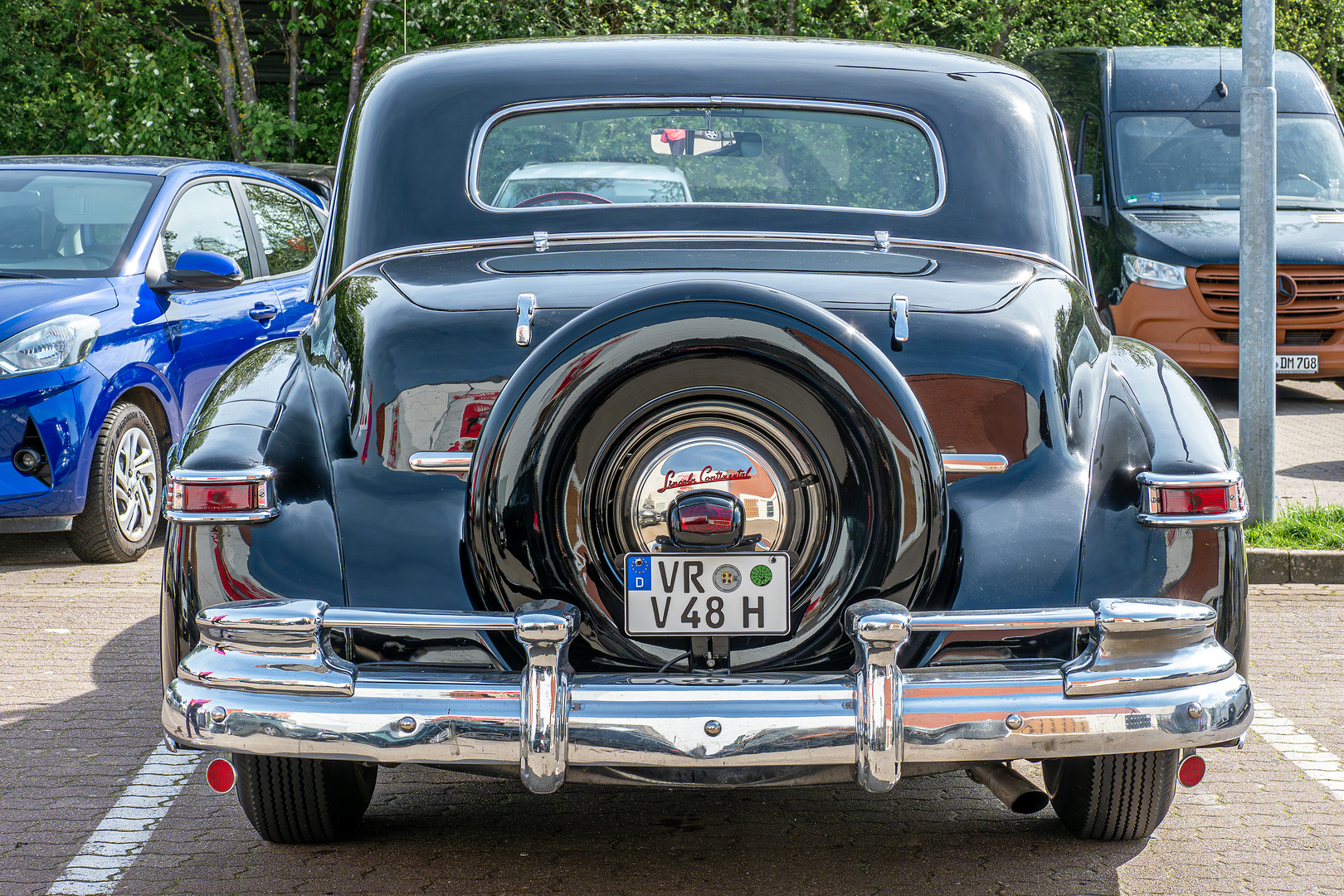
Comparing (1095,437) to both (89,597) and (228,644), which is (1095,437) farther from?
(89,597)

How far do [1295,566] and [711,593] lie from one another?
15.6 ft

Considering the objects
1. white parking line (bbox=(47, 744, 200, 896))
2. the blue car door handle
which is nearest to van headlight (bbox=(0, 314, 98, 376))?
the blue car door handle

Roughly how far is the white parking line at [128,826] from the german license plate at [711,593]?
1.61 metres

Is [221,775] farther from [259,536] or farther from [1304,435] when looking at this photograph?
[1304,435]

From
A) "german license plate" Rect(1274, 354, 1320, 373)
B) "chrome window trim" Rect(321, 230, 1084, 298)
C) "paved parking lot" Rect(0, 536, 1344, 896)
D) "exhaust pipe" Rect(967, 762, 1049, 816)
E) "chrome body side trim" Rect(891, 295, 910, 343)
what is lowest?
"paved parking lot" Rect(0, 536, 1344, 896)

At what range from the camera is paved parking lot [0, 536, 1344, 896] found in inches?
132

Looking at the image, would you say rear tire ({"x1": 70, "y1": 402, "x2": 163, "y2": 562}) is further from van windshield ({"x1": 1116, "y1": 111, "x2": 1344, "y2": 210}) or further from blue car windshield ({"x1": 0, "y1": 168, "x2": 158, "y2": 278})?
van windshield ({"x1": 1116, "y1": 111, "x2": 1344, "y2": 210})

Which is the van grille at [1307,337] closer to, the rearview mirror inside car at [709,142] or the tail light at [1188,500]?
the rearview mirror inside car at [709,142]

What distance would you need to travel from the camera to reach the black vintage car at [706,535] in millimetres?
2680

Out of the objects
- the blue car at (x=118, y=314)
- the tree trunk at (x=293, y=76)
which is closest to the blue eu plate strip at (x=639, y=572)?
the blue car at (x=118, y=314)

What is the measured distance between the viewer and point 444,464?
9.96 feet

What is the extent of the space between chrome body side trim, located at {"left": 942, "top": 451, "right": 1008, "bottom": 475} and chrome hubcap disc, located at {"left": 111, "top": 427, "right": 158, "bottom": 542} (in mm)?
4884

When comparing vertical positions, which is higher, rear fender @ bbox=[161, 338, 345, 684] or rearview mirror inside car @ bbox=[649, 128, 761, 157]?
rearview mirror inside car @ bbox=[649, 128, 761, 157]

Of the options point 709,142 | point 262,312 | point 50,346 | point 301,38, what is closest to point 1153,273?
point 262,312
